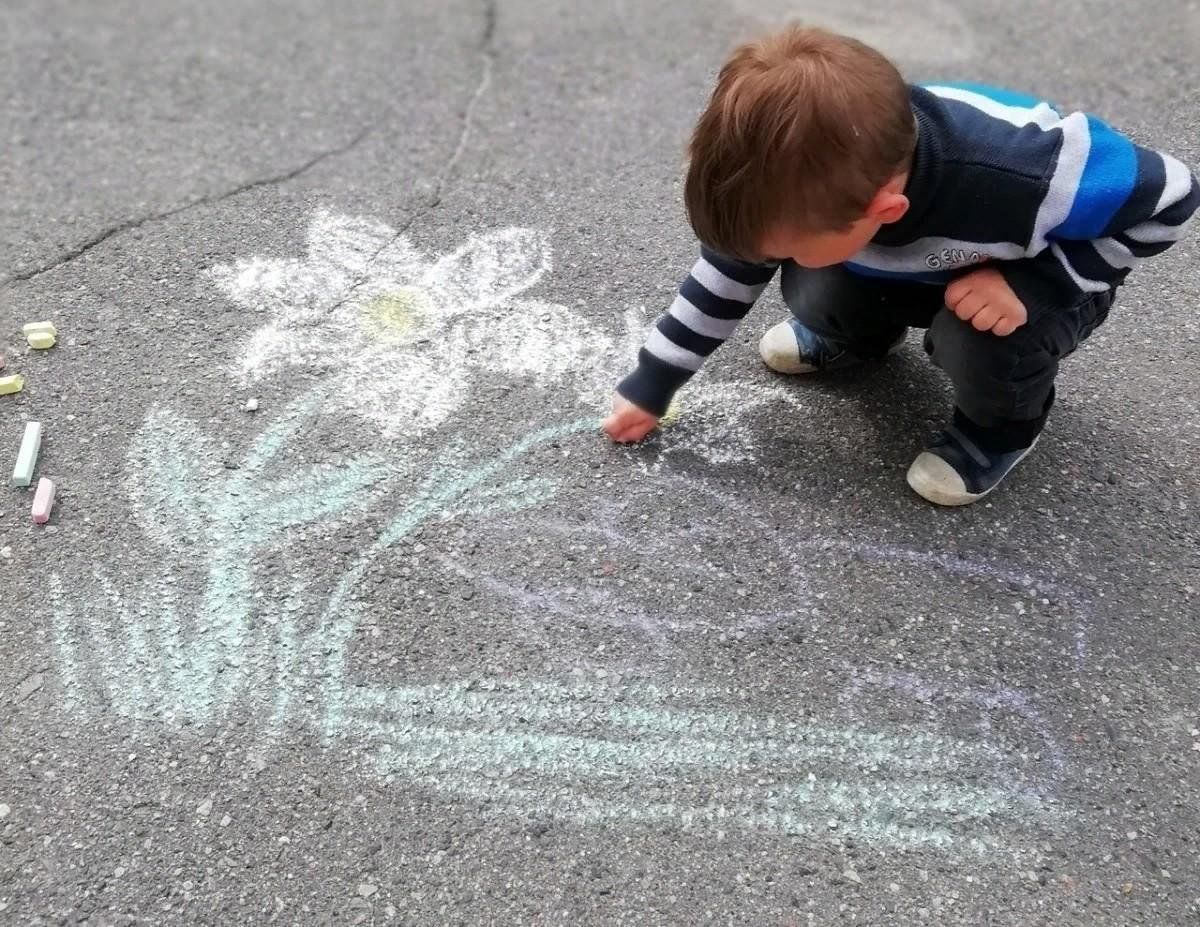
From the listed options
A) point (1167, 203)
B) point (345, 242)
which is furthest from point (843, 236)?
point (345, 242)

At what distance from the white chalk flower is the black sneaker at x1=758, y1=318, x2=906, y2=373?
0.33 meters

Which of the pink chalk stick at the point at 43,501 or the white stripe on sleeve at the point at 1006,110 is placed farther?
the pink chalk stick at the point at 43,501

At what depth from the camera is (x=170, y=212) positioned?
2.51 m

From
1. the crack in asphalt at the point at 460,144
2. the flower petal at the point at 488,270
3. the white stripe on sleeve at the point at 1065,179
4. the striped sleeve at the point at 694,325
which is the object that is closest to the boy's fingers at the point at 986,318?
the white stripe on sleeve at the point at 1065,179

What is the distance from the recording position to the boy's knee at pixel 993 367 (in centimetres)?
164

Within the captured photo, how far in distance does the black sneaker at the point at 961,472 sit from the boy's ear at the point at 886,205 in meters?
0.54

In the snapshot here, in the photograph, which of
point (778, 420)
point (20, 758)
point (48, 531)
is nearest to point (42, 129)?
point (48, 531)

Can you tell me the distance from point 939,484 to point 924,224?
50cm

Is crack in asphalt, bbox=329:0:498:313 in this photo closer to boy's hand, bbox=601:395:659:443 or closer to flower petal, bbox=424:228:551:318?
flower petal, bbox=424:228:551:318

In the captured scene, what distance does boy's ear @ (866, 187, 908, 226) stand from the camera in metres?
1.41

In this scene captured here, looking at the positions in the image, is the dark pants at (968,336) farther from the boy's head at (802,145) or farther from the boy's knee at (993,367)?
the boy's head at (802,145)

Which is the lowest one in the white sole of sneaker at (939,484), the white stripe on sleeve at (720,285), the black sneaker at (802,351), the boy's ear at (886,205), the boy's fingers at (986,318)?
the white sole of sneaker at (939,484)

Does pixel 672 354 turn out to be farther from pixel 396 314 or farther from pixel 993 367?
pixel 396 314

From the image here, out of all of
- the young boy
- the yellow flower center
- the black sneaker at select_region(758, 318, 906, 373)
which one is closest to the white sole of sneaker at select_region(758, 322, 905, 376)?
the black sneaker at select_region(758, 318, 906, 373)
